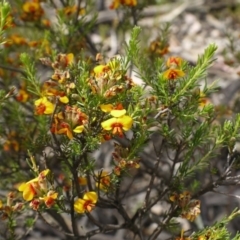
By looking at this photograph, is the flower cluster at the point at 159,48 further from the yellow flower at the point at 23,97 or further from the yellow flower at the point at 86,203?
the yellow flower at the point at 86,203

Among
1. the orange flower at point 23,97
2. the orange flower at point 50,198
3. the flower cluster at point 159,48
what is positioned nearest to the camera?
the orange flower at point 50,198

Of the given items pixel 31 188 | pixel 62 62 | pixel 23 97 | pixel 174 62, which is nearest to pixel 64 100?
pixel 62 62

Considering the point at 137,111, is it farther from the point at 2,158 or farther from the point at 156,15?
the point at 156,15

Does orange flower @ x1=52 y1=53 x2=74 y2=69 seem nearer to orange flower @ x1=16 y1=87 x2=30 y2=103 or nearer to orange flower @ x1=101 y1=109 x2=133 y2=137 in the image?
orange flower @ x1=101 y1=109 x2=133 y2=137

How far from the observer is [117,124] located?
1613 millimetres

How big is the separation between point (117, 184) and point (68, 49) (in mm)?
898

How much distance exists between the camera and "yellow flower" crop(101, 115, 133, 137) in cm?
161

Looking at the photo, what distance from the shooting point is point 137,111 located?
1716 millimetres

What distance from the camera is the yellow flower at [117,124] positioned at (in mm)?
1611

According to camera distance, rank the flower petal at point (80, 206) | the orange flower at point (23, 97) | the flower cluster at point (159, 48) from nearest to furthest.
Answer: the flower petal at point (80, 206), the orange flower at point (23, 97), the flower cluster at point (159, 48)

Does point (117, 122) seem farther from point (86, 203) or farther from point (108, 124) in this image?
point (86, 203)

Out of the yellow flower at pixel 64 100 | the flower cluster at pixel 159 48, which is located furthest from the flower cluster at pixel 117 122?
the flower cluster at pixel 159 48

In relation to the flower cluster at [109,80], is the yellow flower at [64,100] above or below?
below

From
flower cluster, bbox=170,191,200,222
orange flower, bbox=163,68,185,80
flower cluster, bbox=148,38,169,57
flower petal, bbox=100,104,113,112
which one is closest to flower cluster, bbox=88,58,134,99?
flower petal, bbox=100,104,113,112
